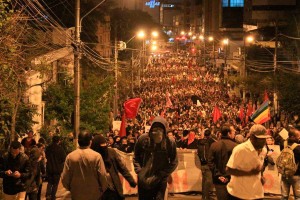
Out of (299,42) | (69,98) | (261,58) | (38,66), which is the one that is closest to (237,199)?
(38,66)

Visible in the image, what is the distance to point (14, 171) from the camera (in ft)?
32.9

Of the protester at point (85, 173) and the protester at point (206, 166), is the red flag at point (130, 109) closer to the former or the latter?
the protester at point (206, 166)

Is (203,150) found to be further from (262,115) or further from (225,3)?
(225,3)

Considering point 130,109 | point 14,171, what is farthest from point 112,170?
point 130,109

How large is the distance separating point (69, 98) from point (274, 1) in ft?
215

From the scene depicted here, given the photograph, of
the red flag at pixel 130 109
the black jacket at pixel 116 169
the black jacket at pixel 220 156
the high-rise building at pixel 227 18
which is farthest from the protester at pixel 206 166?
the high-rise building at pixel 227 18

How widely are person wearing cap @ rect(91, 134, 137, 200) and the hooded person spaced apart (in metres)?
0.26

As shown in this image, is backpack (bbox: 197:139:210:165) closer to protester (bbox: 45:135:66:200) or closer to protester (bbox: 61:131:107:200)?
protester (bbox: 45:135:66:200)

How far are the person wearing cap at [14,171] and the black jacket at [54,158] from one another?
297 centimetres

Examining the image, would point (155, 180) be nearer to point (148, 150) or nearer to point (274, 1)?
point (148, 150)

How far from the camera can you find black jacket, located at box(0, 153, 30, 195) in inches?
396

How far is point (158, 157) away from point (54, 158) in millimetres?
5130

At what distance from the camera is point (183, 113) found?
140 ft

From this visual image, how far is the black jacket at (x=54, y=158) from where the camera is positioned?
43.4ft
